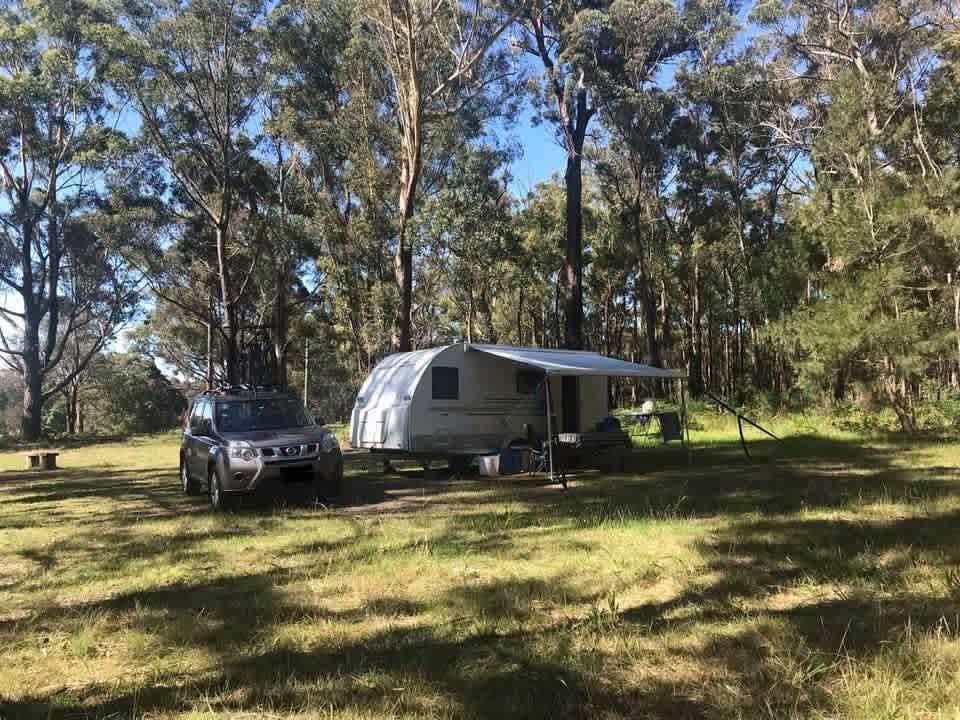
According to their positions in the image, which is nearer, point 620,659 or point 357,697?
point 357,697

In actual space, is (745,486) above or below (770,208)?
below

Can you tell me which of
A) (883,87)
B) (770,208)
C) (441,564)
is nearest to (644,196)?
(770,208)

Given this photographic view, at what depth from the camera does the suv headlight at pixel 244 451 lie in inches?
324

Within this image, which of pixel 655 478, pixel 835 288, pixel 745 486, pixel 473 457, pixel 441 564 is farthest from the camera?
pixel 835 288

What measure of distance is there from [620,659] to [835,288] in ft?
46.9

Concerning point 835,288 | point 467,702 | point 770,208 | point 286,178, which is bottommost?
point 467,702

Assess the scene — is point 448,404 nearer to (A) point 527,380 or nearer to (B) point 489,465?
(B) point 489,465

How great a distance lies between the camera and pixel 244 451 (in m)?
8.27

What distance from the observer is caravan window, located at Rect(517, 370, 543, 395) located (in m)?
12.6

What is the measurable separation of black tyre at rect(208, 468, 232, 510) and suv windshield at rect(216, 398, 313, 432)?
635mm

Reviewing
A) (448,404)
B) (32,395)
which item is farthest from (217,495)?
(32,395)

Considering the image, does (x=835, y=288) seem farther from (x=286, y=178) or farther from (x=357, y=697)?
(x=286, y=178)

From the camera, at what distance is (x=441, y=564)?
561cm

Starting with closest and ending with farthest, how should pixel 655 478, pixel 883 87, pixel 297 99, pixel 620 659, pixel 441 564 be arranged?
pixel 620 659 < pixel 441 564 < pixel 655 478 < pixel 883 87 < pixel 297 99
